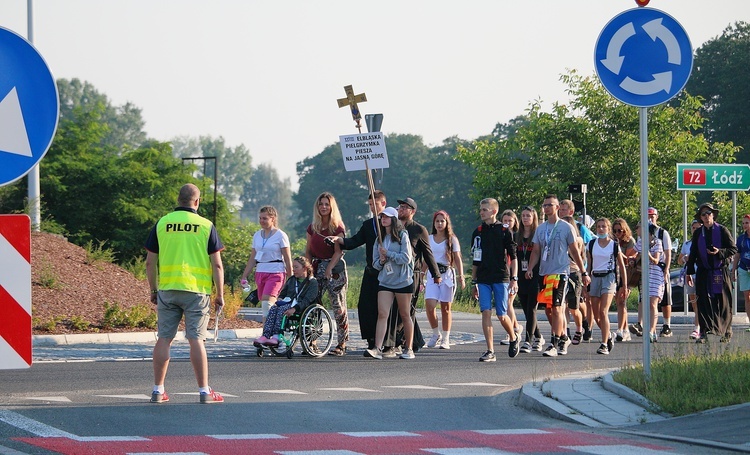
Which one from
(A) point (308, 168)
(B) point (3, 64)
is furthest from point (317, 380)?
(A) point (308, 168)

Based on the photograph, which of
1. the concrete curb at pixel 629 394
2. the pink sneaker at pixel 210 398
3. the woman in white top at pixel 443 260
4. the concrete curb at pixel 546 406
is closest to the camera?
the concrete curb at pixel 546 406

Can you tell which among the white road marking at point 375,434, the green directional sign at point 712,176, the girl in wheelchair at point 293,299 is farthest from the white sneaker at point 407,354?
the green directional sign at point 712,176

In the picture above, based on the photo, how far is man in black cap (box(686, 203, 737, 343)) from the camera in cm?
1708

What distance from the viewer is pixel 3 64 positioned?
21.4ft

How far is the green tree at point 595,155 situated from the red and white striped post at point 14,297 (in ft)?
124

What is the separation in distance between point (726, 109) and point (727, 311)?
189 feet

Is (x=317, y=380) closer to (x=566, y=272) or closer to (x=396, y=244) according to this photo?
(x=396, y=244)

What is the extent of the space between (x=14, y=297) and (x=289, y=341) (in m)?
9.07

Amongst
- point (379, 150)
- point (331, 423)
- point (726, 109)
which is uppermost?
point (726, 109)

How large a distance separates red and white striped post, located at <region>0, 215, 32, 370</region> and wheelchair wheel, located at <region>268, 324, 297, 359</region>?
9.01 metres

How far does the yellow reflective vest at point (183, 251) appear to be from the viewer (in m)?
10.6

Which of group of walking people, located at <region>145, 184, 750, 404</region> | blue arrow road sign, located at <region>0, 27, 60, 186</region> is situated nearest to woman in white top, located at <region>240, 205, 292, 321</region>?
group of walking people, located at <region>145, 184, 750, 404</region>

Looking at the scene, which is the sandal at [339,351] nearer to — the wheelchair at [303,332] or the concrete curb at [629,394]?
the wheelchair at [303,332]

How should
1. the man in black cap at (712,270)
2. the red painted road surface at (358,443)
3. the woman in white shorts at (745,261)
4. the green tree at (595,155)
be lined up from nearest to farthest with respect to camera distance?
the red painted road surface at (358,443) < the man in black cap at (712,270) < the woman in white shorts at (745,261) < the green tree at (595,155)
